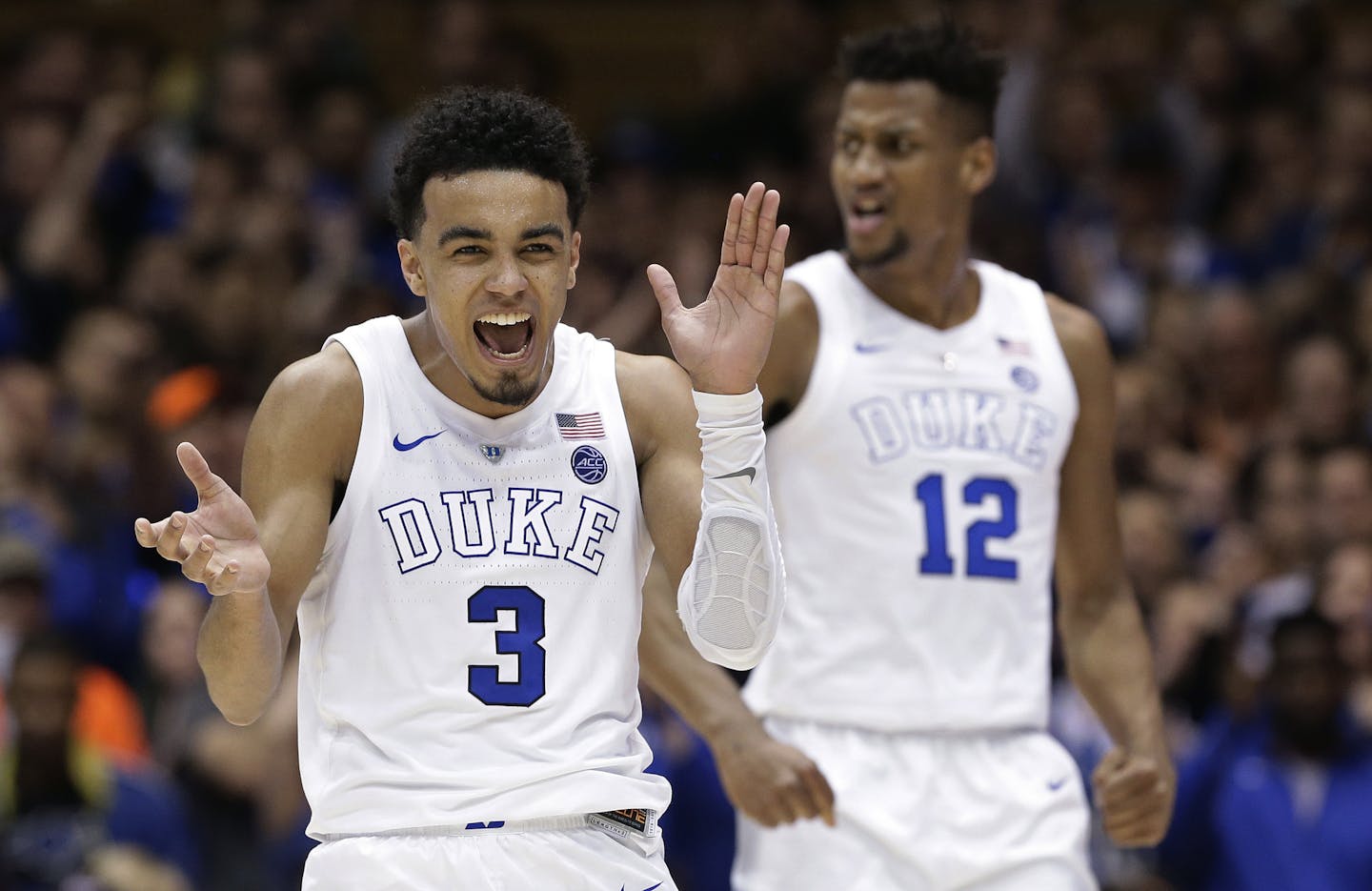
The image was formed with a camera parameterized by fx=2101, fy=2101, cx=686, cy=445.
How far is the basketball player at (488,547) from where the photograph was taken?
4199mm

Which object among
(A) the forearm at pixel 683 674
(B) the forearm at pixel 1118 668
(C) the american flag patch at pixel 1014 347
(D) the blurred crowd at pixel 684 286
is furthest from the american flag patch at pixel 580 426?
(D) the blurred crowd at pixel 684 286

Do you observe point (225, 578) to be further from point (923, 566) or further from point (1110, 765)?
point (1110, 765)

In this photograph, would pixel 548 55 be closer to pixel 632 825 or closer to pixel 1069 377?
pixel 1069 377

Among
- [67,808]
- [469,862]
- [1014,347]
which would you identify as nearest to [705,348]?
[469,862]

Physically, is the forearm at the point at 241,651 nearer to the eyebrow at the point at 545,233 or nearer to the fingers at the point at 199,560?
the fingers at the point at 199,560

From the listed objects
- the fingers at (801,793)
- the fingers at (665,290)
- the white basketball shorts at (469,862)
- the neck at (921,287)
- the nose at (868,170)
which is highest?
the nose at (868,170)

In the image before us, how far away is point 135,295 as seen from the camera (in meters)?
11.0

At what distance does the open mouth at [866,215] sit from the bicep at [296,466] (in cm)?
200

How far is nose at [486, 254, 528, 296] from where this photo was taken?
4238 mm

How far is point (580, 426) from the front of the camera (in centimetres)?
450

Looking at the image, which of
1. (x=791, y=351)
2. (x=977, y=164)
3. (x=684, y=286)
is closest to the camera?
(x=791, y=351)

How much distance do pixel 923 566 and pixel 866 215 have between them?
1.04 meters

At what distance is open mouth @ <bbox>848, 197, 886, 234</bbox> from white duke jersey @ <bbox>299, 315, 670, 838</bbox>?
5.63 feet

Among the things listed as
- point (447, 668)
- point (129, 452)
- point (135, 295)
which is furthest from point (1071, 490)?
point (135, 295)
